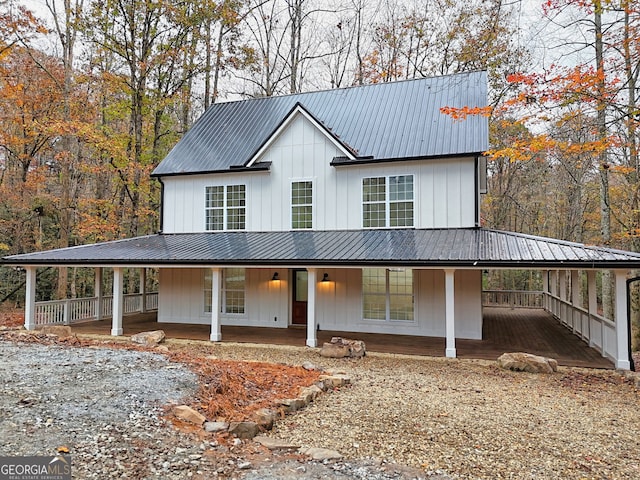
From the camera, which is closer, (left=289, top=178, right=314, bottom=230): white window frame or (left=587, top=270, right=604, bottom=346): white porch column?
(left=587, top=270, right=604, bottom=346): white porch column

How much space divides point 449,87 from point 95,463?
14565mm

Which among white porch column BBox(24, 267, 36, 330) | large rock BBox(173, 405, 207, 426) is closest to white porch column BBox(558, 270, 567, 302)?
Answer: large rock BBox(173, 405, 207, 426)

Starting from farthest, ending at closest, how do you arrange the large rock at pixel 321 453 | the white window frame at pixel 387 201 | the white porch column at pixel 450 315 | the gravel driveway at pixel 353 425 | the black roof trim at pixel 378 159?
the white window frame at pixel 387 201, the black roof trim at pixel 378 159, the white porch column at pixel 450 315, the large rock at pixel 321 453, the gravel driveway at pixel 353 425

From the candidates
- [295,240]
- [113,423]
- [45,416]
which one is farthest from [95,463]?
[295,240]

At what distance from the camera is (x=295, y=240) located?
39.1ft

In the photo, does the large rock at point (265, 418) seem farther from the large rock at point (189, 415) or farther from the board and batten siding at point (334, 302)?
the board and batten siding at point (334, 302)

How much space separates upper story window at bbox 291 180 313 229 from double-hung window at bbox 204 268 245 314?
237 centimetres

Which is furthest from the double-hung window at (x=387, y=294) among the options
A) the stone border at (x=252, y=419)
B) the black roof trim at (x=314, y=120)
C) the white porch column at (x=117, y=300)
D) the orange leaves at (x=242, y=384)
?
the white porch column at (x=117, y=300)

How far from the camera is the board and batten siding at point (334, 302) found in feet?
36.5

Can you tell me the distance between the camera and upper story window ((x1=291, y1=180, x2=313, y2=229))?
13.1m

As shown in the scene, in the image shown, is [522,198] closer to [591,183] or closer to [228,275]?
[591,183]

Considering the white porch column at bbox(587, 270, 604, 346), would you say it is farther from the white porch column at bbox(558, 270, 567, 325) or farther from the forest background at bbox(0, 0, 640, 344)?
the forest background at bbox(0, 0, 640, 344)

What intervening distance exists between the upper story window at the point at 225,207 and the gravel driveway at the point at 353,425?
260 inches

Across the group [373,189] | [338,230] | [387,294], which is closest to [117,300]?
[338,230]
